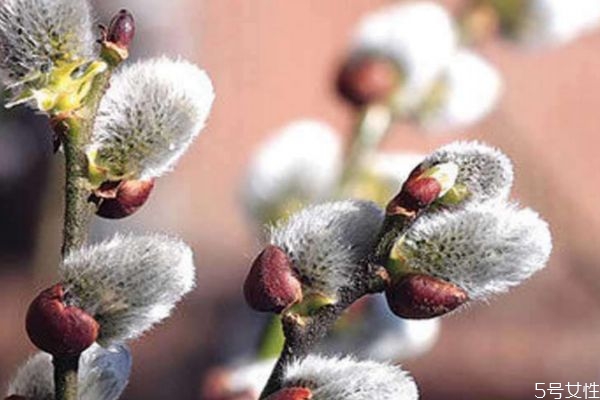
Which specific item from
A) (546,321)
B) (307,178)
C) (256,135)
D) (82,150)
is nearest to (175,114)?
(82,150)

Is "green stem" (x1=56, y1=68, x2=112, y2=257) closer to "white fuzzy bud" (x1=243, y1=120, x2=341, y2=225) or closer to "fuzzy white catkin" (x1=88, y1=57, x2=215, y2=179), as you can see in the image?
"fuzzy white catkin" (x1=88, y1=57, x2=215, y2=179)

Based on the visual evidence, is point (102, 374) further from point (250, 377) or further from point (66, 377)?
point (250, 377)

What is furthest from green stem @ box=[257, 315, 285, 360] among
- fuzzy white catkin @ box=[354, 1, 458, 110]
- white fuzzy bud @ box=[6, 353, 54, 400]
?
white fuzzy bud @ box=[6, 353, 54, 400]

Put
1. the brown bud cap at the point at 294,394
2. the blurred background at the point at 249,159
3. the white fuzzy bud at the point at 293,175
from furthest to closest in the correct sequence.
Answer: the blurred background at the point at 249,159 < the white fuzzy bud at the point at 293,175 < the brown bud cap at the point at 294,394

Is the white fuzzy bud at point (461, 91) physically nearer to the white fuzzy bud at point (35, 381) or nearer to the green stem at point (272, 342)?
the green stem at point (272, 342)

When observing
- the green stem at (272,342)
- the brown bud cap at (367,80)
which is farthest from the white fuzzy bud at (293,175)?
the green stem at (272,342)

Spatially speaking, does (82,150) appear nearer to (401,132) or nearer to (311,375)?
(311,375)
